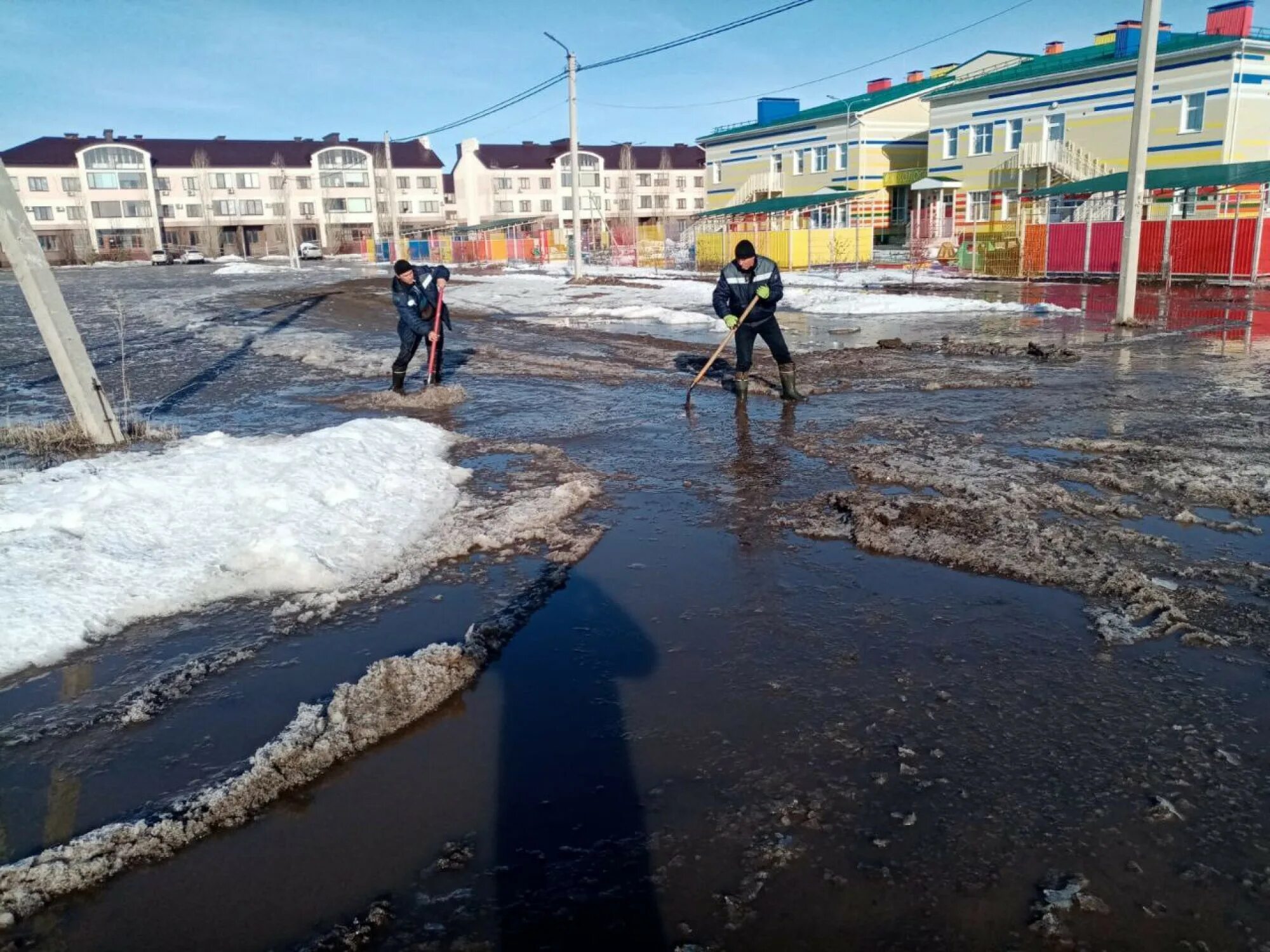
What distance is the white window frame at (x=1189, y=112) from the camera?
33.3 m

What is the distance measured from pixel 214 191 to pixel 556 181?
1325 inches

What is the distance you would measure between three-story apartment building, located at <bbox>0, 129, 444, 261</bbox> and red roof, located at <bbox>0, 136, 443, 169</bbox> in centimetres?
12

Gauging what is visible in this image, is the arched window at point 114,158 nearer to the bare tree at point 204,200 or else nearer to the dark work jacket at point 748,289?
the bare tree at point 204,200

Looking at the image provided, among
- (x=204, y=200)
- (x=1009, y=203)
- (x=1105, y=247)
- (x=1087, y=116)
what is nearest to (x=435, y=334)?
(x=1105, y=247)

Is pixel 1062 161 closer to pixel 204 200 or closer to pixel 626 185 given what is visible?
pixel 626 185

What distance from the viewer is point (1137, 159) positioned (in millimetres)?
15781

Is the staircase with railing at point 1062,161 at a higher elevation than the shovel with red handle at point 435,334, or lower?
higher

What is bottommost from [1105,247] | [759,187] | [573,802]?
[573,802]

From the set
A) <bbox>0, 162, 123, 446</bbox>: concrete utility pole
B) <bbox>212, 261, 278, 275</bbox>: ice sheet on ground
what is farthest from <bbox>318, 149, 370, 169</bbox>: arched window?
<bbox>0, 162, 123, 446</bbox>: concrete utility pole

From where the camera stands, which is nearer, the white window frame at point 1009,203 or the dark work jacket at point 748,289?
the dark work jacket at point 748,289

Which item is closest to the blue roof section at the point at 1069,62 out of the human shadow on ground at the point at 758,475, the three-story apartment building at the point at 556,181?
the human shadow on ground at the point at 758,475

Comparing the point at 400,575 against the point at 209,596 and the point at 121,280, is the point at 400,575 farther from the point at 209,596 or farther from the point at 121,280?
the point at 121,280

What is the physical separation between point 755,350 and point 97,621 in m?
11.9

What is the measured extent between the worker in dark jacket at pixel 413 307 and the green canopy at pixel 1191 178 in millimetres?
19654
